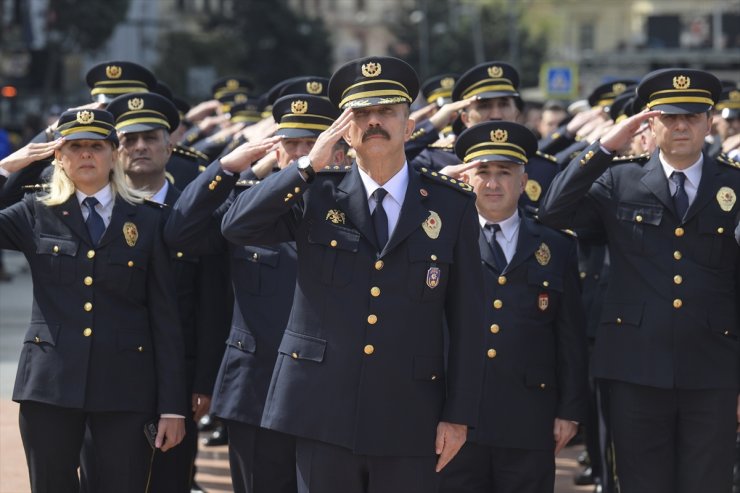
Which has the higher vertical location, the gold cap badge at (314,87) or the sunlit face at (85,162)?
the gold cap badge at (314,87)

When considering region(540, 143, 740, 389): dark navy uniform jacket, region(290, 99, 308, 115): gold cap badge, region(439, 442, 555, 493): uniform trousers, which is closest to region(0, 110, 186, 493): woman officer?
region(290, 99, 308, 115): gold cap badge

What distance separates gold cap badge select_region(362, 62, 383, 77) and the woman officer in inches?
61.1

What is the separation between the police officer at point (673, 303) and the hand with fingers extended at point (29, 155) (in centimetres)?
231

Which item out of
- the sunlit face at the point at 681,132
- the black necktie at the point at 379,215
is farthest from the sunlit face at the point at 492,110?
the black necktie at the point at 379,215

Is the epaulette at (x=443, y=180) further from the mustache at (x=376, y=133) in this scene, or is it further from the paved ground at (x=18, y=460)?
the paved ground at (x=18, y=460)

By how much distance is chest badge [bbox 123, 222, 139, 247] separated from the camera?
6.75 metres

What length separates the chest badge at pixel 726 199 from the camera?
7121mm

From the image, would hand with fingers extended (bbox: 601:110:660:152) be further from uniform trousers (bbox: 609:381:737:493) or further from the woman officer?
the woman officer

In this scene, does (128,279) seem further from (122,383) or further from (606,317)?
(606,317)

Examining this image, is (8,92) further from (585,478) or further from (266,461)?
(266,461)

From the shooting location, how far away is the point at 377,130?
555 centimetres

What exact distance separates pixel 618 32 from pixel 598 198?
94525 millimetres

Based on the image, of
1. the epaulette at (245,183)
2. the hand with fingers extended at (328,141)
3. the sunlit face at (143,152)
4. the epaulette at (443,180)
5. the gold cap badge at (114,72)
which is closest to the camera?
the hand with fingers extended at (328,141)

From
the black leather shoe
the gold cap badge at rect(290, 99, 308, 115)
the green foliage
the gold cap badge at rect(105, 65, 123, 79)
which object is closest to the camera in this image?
the gold cap badge at rect(290, 99, 308, 115)
